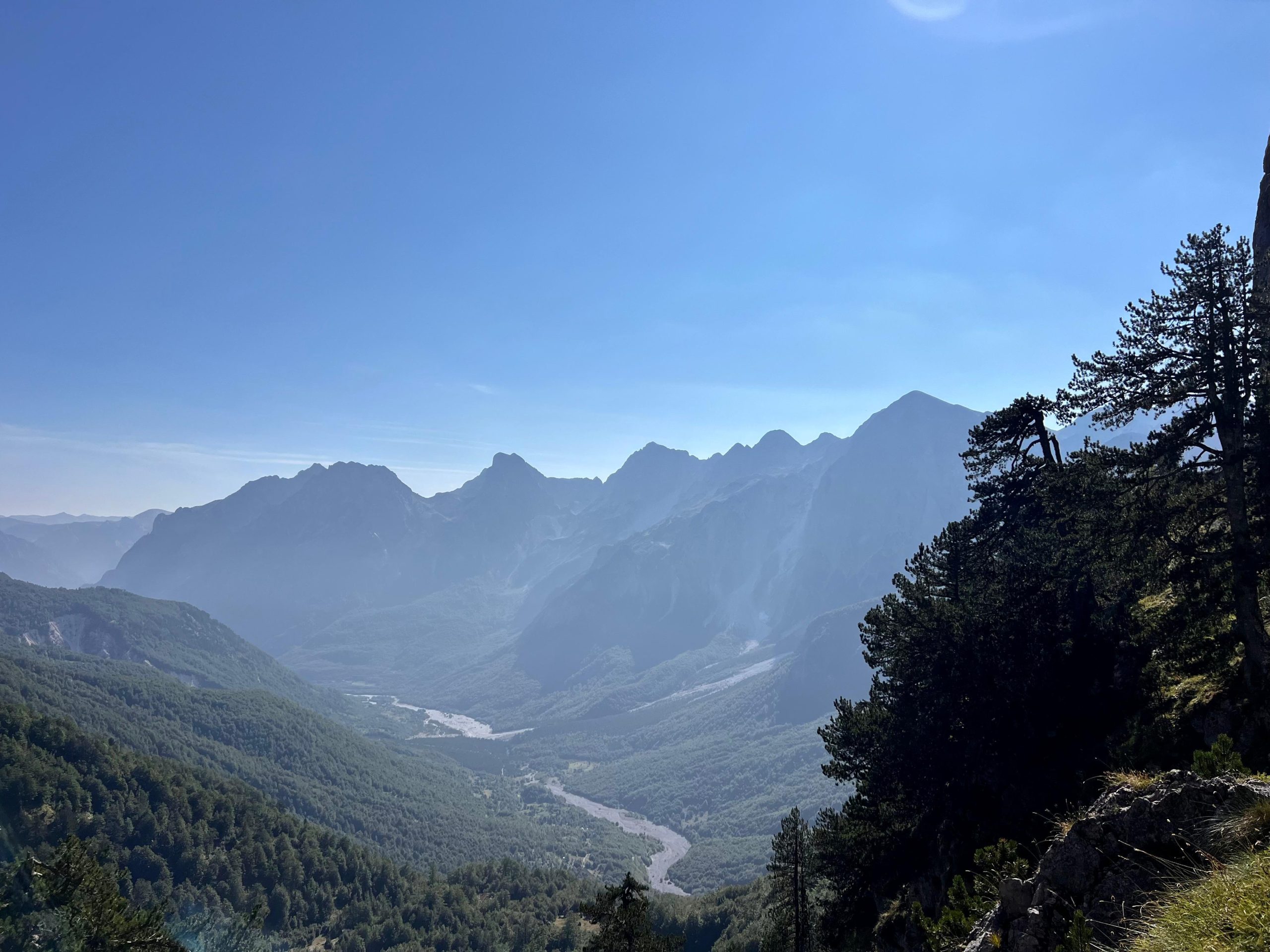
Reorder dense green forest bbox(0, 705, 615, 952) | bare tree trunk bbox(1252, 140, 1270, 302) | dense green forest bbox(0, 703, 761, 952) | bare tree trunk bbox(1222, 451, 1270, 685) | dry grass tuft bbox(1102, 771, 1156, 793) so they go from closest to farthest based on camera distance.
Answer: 1. dry grass tuft bbox(1102, 771, 1156, 793)
2. bare tree trunk bbox(1222, 451, 1270, 685)
3. bare tree trunk bbox(1252, 140, 1270, 302)
4. dense green forest bbox(0, 703, 761, 952)
5. dense green forest bbox(0, 705, 615, 952)

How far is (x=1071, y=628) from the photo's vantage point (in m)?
23.1

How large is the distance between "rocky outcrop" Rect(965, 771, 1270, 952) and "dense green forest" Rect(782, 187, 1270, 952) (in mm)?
3312

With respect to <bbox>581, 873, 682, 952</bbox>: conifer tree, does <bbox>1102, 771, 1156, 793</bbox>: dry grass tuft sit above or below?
above

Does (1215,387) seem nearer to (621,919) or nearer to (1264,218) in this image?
(621,919)

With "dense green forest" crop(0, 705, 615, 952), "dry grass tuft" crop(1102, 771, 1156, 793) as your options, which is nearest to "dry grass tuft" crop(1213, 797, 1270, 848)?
"dry grass tuft" crop(1102, 771, 1156, 793)

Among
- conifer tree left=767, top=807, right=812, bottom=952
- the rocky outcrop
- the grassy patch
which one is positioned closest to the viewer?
the grassy patch

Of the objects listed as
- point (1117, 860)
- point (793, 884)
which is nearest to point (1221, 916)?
point (1117, 860)

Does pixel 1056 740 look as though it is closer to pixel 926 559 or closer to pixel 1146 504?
pixel 1146 504

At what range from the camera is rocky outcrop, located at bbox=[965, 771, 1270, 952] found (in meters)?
8.57

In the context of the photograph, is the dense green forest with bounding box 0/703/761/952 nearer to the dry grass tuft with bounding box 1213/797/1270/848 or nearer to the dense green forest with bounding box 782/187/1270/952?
the dense green forest with bounding box 782/187/1270/952

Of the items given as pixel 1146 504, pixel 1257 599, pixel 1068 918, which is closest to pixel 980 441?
pixel 1146 504

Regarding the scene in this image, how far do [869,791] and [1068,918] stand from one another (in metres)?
18.6

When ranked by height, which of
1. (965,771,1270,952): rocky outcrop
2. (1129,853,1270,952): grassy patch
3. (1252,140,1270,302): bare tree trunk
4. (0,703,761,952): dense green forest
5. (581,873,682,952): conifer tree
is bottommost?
(0,703,761,952): dense green forest

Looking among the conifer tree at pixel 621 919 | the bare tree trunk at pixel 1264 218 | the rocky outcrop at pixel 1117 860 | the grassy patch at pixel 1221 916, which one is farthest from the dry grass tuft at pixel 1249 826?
the bare tree trunk at pixel 1264 218
